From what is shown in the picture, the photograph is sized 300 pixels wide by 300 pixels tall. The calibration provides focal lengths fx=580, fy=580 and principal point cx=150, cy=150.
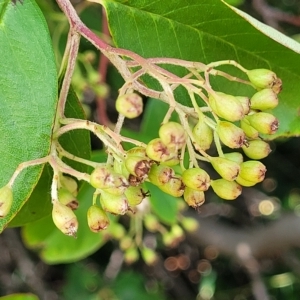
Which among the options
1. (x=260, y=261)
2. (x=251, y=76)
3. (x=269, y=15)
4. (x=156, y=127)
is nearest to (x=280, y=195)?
(x=260, y=261)

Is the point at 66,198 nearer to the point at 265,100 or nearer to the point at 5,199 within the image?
the point at 5,199

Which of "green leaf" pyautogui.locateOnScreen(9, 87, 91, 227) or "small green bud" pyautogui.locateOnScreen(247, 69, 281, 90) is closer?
"small green bud" pyautogui.locateOnScreen(247, 69, 281, 90)

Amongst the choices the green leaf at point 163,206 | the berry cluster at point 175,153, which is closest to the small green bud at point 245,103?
the berry cluster at point 175,153

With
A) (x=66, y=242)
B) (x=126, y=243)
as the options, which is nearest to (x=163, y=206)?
(x=126, y=243)

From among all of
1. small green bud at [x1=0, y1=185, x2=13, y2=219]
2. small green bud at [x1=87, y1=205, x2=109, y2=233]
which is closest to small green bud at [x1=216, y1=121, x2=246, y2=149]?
small green bud at [x1=87, y1=205, x2=109, y2=233]

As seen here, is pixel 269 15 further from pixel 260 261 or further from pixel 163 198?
pixel 260 261

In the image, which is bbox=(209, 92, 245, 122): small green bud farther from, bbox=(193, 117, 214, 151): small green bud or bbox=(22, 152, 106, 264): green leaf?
bbox=(22, 152, 106, 264): green leaf

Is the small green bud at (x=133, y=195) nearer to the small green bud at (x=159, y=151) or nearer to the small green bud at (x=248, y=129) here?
the small green bud at (x=159, y=151)
